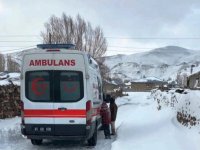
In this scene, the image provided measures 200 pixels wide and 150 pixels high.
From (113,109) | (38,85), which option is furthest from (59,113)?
(113,109)

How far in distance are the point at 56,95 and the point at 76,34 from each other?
4302cm

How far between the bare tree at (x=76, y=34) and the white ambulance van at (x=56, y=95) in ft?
128

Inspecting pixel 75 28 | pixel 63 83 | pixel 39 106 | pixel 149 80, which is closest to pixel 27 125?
pixel 39 106

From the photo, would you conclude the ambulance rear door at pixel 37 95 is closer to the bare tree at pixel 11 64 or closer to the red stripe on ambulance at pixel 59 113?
the red stripe on ambulance at pixel 59 113

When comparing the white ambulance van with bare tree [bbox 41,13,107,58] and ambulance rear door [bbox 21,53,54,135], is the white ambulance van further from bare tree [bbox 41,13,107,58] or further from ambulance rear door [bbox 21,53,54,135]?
bare tree [bbox 41,13,107,58]

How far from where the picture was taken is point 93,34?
5819 cm

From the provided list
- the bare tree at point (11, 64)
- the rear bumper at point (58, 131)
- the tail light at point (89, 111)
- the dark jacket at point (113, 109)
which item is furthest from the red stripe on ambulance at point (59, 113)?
the bare tree at point (11, 64)

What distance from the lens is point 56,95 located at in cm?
1309

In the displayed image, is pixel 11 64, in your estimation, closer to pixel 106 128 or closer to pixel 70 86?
pixel 106 128

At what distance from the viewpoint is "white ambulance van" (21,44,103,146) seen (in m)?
12.9

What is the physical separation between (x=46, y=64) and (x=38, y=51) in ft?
1.66

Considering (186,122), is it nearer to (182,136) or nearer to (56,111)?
(182,136)

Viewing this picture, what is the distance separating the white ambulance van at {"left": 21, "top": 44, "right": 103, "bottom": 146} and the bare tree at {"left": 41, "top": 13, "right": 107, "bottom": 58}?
39.0m

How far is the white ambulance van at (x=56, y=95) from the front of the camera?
12898mm
